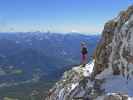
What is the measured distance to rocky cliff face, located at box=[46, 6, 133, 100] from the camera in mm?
31141

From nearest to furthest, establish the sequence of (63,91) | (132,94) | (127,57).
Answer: (132,94)
(127,57)
(63,91)

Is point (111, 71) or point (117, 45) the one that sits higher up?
point (117, 45)

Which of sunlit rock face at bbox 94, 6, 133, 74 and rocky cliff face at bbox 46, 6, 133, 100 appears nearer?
rocky cliff face at bbox 46, 6, 133, 100

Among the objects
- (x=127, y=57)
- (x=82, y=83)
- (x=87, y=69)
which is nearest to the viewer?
(x=127, y=57)

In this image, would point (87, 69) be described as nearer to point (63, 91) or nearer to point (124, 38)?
point (63, 91)

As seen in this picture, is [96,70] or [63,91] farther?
[63,91]

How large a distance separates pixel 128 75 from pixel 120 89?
1.76 meters

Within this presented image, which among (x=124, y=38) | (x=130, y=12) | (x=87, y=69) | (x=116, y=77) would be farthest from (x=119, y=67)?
(x=87, y=69)

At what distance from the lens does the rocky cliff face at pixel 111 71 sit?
3114 cm

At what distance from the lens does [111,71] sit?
34.5 metres

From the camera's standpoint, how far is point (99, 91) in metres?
32.2

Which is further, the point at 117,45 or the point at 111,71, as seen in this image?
the point at 117,45

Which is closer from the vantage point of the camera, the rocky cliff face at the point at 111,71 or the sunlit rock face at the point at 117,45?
the rocky cliff face at the point at 111,71

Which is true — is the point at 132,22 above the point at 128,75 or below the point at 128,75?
above
